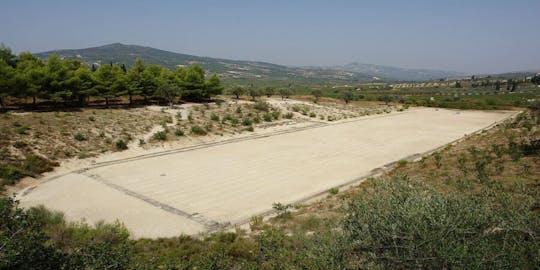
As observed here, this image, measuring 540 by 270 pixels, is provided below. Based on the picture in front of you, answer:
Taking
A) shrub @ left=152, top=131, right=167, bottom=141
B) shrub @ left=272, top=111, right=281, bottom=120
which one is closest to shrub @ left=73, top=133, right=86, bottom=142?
shrub @ left=152, top=131, right=167, bottom=141

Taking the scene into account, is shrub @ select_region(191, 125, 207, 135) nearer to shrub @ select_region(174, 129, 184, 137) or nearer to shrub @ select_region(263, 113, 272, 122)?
shrub @ select_region(174, 129, 184, 137)

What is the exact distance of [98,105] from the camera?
1526 inches

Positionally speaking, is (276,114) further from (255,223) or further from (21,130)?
(255,223)

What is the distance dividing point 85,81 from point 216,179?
2414cm

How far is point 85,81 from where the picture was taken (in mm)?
36688

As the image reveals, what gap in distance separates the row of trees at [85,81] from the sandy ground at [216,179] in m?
14.0

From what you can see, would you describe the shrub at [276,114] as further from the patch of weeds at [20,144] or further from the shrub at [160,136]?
the patch of weeds at [20,144]

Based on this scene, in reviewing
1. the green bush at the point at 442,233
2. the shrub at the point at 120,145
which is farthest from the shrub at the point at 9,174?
the green bush at the point at 442,233

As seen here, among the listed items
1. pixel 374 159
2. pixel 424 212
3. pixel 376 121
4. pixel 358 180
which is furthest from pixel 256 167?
pixel 376 121

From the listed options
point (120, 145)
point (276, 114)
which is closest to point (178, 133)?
point (120, 145)

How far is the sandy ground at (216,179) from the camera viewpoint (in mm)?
15766

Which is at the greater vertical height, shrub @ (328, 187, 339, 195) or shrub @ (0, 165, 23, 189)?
shrub @ (0, 165, 23, 189)

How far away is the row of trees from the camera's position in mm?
31484

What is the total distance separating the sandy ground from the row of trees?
45.8 ft
